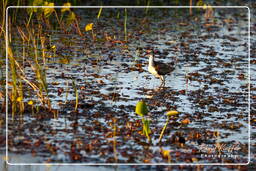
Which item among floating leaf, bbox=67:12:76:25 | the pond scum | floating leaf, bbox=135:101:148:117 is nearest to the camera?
the pond scum

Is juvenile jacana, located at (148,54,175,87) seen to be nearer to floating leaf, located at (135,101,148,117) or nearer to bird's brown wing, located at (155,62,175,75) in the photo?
bird's brown wing, located at (155,62,175,75)

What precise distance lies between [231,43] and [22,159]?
7895mm

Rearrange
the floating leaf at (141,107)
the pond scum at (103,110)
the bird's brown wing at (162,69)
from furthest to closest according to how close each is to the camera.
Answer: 1. the bird's brown wing at (162,69)
2. the floating leaf at (141,107)
3. the pond scum at (103,110)

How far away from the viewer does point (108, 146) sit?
6.70 m

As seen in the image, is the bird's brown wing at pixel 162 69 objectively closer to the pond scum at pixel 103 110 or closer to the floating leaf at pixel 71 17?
the pond scum at pixel 103 110

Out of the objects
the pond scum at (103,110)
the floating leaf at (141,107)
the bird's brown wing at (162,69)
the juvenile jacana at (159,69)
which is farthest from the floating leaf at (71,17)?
the floating leaf at (141,107)

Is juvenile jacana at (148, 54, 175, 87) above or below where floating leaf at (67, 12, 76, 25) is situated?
below

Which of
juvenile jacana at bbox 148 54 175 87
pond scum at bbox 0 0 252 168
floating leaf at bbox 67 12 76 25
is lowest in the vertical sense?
pond scum at bbox 0 0 252 168

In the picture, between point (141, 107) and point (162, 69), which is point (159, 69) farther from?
point (141, 107)

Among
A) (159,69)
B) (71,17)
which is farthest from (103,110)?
(71,17)

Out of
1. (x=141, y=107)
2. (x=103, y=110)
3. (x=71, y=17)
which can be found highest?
(x=71, y=17)

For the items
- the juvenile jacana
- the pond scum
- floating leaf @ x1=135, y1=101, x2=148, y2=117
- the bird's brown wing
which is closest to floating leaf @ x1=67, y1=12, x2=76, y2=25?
the pond scum

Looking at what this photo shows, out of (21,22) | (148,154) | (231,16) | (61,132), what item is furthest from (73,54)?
(231,16)

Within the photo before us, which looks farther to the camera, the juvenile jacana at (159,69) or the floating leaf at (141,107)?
the juvenile jacana at (159,69)
